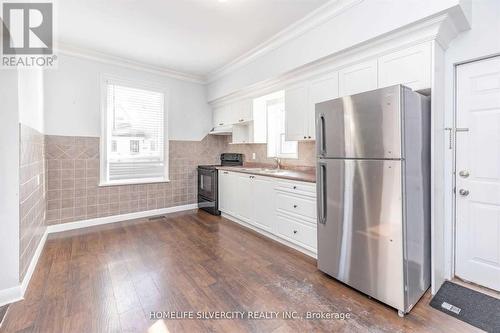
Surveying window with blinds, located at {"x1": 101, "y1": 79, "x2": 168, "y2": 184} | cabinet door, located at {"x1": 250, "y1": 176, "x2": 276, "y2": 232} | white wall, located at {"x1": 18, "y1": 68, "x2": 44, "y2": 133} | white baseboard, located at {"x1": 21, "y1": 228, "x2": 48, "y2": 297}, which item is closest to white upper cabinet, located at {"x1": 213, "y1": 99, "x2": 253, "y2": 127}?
window with blinds, located at {"x1": 101, "y1": 79, "x2": 168, "y2": 184}

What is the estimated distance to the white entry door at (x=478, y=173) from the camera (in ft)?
6.66

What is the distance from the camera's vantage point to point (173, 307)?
1.85 m

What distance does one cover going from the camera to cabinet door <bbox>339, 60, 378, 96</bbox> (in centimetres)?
235

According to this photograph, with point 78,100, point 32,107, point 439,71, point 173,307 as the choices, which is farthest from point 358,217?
point 78,100

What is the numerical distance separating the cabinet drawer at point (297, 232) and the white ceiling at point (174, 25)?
8.11 ft

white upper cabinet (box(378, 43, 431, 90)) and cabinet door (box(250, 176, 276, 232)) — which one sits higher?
white upper cabinet (box(378, 43, 431, 90))

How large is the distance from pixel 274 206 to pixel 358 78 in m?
1.83

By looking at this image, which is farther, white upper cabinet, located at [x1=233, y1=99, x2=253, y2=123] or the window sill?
white upper cabinet, located at [x1=233, y1=99, x2=253, y2=123]

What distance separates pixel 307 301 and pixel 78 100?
422 centimetres

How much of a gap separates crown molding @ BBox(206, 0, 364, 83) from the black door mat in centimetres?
282

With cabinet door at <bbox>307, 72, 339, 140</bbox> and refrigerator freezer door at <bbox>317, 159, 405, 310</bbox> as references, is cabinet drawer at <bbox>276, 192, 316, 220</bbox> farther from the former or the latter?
cabinet door at <bbox>307, 72, 339, 140</bbox>

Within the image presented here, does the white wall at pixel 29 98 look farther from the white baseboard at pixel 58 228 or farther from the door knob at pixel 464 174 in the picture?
the door knob at pixel 464 174

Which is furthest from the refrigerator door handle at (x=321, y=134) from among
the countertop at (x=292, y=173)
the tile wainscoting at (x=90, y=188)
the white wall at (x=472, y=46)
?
the tile wainscoting at (x=90, y=188)

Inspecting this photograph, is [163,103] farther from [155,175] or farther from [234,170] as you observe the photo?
[234,170]
